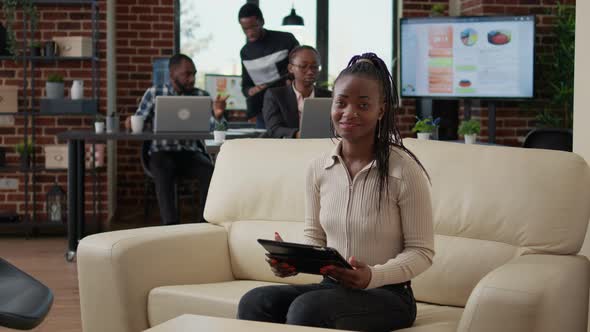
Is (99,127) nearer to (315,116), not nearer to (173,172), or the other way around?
(173,172)

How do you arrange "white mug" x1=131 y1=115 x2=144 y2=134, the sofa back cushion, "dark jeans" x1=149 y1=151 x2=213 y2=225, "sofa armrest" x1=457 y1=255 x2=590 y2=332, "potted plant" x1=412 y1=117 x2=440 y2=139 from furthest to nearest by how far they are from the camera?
1. "dark jeans" x1=149 y1=151 x2=213 y2=225
2. "white mug" x1=131 y1=115 x2=144 y2=134
3. "potted plant" x1=412 y1=117 x2=440 y2=139
4. the sofa back cushion
5. "sofa armrest" x1=457 y1=255 x2=590 y2=332

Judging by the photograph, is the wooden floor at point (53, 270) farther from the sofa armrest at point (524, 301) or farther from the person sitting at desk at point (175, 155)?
the sofa armrest at point (524, 301)

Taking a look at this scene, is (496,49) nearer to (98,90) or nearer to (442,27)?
(442,27)

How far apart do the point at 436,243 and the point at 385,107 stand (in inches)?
21.7

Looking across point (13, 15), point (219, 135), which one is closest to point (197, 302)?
point (219, 135)

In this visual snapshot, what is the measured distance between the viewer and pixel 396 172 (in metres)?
2.66

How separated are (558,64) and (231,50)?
10.3 ft

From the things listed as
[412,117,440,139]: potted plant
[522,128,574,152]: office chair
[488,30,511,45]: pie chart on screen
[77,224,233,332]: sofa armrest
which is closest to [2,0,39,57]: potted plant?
[412,117,440,139]: potted plant

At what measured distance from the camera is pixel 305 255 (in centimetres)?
242

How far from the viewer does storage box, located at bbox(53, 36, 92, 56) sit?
700cm

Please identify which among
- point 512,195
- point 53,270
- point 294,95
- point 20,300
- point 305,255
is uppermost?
point 294,95

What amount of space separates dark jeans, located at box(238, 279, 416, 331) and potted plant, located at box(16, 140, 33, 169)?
4692 mm

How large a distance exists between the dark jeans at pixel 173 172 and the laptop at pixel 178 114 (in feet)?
1.56

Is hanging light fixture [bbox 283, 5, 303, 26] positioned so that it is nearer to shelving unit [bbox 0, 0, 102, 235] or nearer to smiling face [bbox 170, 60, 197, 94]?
shelving unit [bbox 0, 0, 102, 235]
